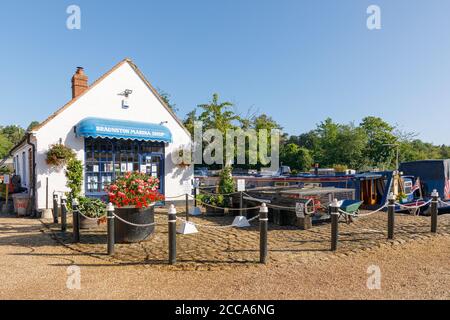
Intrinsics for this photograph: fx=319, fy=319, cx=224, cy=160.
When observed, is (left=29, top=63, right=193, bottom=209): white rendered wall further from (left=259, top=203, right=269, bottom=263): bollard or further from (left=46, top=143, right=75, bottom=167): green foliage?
A: (left=259, top=203, right=269, bottom=263): bollard

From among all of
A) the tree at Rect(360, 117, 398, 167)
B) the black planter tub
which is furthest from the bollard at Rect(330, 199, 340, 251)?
the tree at Rect(360, 117, 398, 167)

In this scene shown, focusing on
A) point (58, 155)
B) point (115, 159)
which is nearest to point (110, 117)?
point (115, 159)

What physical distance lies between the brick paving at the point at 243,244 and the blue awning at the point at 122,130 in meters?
3.76

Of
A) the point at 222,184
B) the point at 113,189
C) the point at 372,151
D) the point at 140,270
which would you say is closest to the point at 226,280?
the point at 140,270

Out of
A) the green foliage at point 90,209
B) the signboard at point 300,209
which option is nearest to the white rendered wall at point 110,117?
the green foliage at point 90,209

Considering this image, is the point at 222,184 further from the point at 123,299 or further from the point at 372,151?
the point at 372,151

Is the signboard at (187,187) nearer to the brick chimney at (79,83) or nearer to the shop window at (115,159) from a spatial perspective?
the shop window at (115,159)

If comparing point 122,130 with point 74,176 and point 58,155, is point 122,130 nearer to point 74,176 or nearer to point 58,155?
point 58,155

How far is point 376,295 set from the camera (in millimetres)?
4590

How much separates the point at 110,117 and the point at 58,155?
8.81ft

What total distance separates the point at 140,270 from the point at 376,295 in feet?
12.6

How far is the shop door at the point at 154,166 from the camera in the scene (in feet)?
47.7

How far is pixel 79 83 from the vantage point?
44.8 ft

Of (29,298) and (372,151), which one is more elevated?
(372,151)
